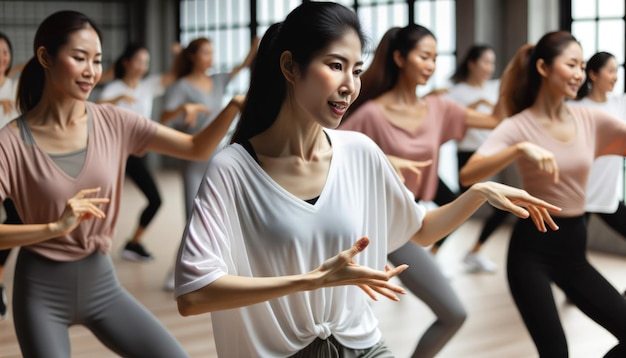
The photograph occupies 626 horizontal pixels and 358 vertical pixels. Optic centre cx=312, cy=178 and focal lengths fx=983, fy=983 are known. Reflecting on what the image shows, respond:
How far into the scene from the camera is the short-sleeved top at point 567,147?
308 centimetres

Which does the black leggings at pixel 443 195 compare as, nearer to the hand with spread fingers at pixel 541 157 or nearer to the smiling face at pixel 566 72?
the smiling face at pixel 566 72

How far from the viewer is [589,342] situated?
410 centimetres

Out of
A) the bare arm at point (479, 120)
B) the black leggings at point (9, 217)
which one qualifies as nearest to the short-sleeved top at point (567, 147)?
the bare arm at point (479, 120)

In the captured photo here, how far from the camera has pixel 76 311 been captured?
2594 mm

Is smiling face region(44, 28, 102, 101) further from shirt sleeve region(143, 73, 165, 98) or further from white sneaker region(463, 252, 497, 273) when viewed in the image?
shirt sleeve region(143, 73, 165, 98)


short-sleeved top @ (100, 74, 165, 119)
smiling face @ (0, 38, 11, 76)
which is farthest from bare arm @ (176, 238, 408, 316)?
short-sleeved top @ (100, 74, 165, 119)

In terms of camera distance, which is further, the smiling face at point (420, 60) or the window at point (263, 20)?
the window at point (263, 20)

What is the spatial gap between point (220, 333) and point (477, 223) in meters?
5.84

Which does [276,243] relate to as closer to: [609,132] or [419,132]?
[609,132]

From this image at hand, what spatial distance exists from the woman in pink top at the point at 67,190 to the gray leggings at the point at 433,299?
977mm

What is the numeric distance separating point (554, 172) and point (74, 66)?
1.46 m

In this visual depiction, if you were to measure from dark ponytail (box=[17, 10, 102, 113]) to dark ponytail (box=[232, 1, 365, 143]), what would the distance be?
36.2 inches

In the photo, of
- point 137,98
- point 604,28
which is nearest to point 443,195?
point 604,28

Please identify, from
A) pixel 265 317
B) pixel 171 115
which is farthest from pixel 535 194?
pixel 171 115
